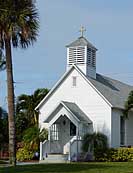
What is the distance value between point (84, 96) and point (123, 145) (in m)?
4.85

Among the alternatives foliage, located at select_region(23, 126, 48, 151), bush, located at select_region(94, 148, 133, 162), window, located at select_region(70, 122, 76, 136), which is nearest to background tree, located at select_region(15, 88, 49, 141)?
foliage, located at select_region(23, 126, 48, 151)

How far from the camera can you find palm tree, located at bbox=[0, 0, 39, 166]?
25891mm

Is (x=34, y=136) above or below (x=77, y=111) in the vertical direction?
below

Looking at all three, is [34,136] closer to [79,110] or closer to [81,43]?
[79,110]

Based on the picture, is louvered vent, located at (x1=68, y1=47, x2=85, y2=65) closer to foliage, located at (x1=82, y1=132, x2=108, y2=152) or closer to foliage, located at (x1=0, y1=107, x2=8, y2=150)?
foliage, located at (x1=82, y1=132, x2=108, y2=152)

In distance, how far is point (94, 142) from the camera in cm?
3616

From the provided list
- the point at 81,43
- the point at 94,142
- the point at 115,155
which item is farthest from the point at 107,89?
the point at 115,155

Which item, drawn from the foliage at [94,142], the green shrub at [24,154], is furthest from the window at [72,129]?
the green shrub at [24,154]

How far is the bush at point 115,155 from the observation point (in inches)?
1377

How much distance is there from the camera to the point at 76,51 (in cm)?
3928

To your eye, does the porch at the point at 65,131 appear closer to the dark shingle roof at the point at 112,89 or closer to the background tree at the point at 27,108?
the dark shingle roof at the point at 112,89

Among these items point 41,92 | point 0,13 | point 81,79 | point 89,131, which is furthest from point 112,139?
point 0,13

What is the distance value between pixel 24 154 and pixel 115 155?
24.7 ft

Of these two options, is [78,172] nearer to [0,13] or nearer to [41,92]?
[0,13]
